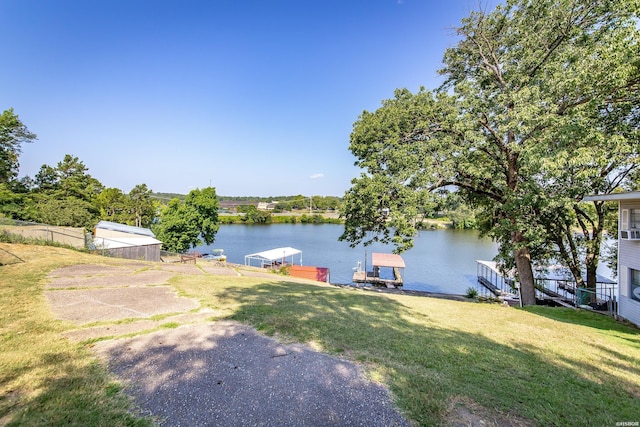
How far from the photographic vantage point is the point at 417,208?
973 cm

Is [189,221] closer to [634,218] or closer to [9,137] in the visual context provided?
[9,137]

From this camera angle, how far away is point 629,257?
803 cm

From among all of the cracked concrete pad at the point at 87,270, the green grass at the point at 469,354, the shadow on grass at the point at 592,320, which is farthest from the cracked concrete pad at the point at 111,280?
the shadow on grass at the point at 592,320

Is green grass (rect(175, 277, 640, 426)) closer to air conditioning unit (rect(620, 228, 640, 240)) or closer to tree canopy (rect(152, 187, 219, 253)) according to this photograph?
air conditioning unit (rect(620, 228, 640, 240))

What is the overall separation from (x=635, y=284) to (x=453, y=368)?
796cm

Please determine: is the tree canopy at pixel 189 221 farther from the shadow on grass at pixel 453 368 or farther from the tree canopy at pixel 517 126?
the shadow on grass at pixel 453 368

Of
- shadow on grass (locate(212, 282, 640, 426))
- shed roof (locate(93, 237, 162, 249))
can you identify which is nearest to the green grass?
shadow on grass (locate(212, 282, 640, 426))

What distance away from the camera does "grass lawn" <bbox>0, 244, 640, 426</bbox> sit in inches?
106

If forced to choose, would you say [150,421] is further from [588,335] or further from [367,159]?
[367,159]

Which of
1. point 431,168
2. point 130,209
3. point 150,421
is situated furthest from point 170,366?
point 130,209

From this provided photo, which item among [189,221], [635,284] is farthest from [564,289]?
[189,221]

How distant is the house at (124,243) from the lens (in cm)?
1507

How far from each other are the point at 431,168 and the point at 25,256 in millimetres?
13814

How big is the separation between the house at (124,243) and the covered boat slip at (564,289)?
65.2 feet
